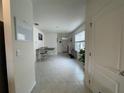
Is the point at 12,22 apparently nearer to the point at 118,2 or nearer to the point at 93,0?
the point at 118,2

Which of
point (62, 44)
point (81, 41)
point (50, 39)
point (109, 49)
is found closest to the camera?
point (109, 49)

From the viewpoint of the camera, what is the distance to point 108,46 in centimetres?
161

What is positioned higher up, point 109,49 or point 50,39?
point 50,39

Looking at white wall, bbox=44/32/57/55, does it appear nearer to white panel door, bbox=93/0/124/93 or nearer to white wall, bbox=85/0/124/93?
white wall, bbox=85/0/124/93

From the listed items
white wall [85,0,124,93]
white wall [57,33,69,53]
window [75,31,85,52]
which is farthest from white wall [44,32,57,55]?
white wall [85,0,124,93]

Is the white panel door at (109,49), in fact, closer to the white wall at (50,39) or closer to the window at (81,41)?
the window at (81,41)

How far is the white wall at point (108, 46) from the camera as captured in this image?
4.36 feet

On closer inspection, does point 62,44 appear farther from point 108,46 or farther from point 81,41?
point 108,46

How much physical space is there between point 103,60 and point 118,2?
1059 millimetres

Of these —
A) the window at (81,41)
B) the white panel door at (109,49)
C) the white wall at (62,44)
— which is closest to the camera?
the white panel door at (109,49)

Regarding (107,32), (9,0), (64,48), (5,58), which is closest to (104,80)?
(107,32)

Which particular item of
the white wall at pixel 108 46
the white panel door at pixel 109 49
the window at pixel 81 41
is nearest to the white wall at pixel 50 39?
the window at pixel 81 41

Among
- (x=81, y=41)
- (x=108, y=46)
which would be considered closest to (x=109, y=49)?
(x=108, y=46)

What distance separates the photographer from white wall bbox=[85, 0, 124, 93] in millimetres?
1329
